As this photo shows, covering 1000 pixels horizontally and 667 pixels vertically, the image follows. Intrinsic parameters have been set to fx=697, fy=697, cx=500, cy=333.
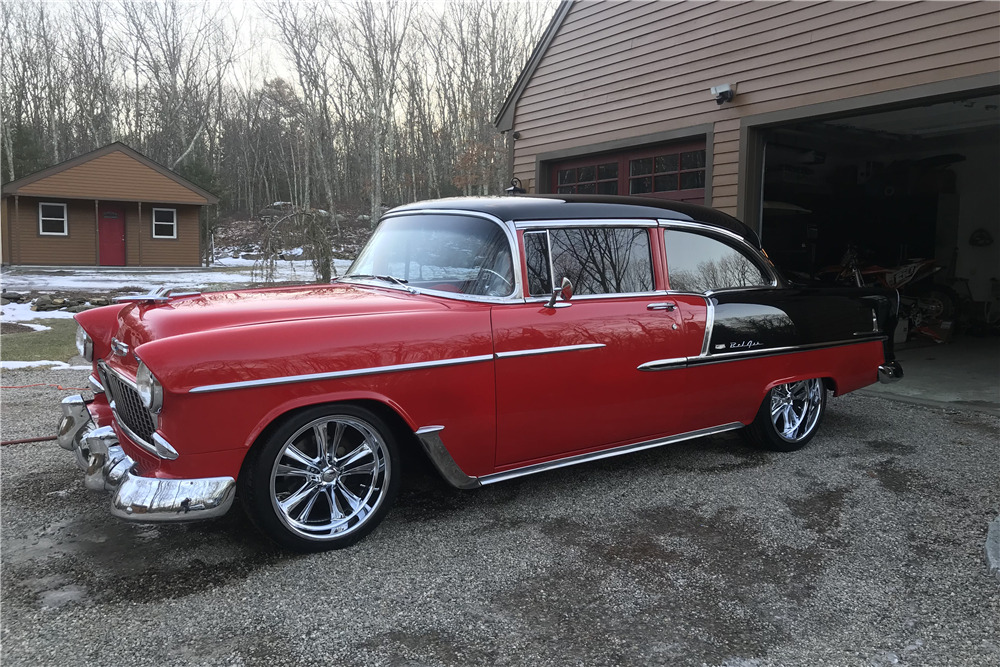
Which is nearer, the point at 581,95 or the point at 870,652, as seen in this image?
the point at 870,652

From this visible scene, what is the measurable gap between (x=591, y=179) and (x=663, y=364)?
6.47 meters

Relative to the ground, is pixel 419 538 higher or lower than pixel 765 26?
lower

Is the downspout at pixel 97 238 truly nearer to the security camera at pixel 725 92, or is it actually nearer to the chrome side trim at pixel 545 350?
the security camera at pixel 725 92

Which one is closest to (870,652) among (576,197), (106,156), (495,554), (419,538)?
(495,554)

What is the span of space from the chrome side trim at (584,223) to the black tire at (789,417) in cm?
151

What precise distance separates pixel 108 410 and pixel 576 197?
2.85m

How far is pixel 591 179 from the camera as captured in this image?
10.0 metres

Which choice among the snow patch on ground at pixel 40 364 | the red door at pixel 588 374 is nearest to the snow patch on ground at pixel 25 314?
the snow patch on ground at pixel 40 364

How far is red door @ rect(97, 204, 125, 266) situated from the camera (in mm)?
25469

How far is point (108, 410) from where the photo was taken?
3.68 meters

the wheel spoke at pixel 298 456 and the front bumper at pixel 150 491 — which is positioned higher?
the wheel spoke at pixel 298 456

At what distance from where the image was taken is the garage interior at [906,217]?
36.2ft

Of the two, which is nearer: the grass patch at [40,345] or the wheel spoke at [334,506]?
the wheel spoke at [334,506]

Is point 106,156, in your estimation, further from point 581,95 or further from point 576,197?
point 576,197
